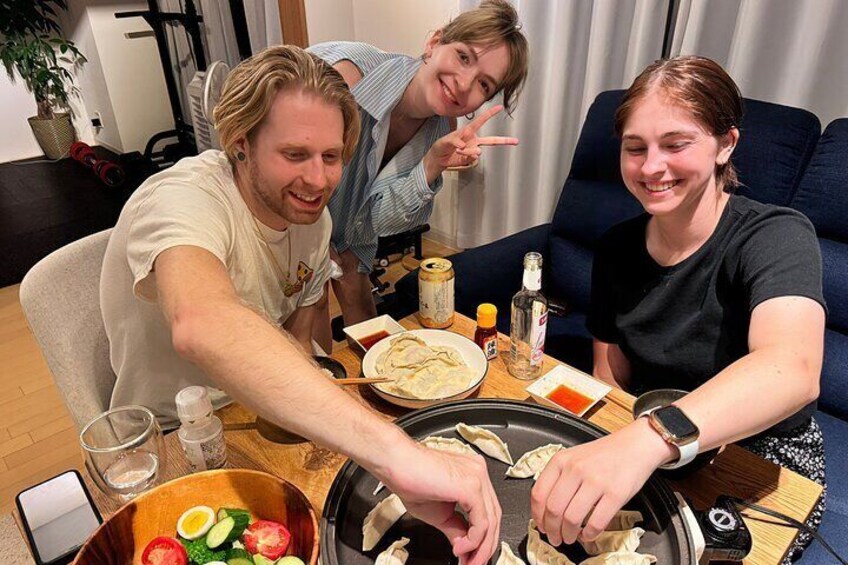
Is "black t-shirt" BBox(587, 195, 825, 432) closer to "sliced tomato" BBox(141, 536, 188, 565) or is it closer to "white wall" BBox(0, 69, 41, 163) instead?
"sliced tomato" BBox(141, 536, 188, 565)

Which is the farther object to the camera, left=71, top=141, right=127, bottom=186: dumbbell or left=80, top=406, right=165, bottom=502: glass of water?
Result: left=71, top=141, right=127, bottom=186: dumbbell

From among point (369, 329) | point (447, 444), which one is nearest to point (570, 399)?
point (447, 444)

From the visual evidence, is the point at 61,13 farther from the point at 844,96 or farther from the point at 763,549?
the point at 763,549

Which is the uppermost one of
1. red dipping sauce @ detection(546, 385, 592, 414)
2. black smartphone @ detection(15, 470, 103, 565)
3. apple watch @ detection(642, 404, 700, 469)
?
apple watch @ detection(642, 404, 700, 469)

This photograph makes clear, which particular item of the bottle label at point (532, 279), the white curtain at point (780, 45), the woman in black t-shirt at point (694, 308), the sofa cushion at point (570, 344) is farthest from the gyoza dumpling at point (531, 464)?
the white curtain at point (780, 45)

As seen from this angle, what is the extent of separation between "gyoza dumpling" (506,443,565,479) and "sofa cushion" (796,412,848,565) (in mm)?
782

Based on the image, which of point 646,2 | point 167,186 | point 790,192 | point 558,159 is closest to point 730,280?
point 790,192

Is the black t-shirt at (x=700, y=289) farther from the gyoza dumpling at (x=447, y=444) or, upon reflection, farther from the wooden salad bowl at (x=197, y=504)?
the wooden salad bowl at (x=197, y=504)

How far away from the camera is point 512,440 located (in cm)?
97

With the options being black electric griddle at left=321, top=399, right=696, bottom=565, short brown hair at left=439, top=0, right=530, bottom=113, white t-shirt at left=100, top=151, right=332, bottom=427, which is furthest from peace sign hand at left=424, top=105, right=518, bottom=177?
black electric griddle at left=321, top=399, right=696, bottom=565

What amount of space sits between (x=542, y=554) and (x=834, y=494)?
1.09 m

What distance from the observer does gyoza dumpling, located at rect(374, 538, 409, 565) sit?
74 cm

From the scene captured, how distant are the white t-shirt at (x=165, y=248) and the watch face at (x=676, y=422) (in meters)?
0.69

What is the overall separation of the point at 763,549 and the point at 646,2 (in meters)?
2.08
